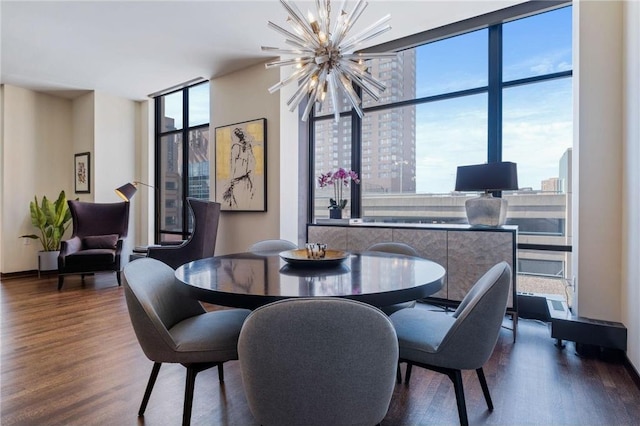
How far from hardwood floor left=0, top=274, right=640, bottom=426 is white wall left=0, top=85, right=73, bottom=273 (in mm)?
3275

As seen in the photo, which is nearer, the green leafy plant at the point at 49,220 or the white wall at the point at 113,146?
the green leafy plant at the point at 49,220

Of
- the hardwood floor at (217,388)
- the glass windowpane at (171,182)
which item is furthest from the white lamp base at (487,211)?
the glass windowpane at (171,182)

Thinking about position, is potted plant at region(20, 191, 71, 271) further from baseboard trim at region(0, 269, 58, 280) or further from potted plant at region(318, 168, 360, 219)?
potted plant at region(318, 168, 360, 219)

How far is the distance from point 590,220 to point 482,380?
1626mm

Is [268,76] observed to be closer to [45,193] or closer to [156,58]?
[156,58]

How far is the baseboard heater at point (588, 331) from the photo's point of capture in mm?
2363

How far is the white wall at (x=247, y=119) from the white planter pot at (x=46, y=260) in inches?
109

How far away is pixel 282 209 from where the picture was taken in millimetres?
4324

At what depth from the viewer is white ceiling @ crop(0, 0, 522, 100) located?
3.29 m

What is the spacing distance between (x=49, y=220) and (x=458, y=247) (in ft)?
19.5

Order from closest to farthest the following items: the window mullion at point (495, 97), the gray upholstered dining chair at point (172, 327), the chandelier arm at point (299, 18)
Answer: the gray upholstered dining chair at point (172, 327) → the chandelier arm at point (299, 18) → the window mullion at point (495, 97)

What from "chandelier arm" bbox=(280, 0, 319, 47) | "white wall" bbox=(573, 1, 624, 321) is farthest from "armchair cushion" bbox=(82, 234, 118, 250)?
"white wall" bbox=(573, 1, 624, 321)

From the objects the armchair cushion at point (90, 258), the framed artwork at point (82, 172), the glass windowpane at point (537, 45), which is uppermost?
the glass windowpane at point (537, 45)

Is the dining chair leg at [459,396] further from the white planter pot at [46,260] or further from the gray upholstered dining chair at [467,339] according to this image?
→ the white planter pot at [46,260]
